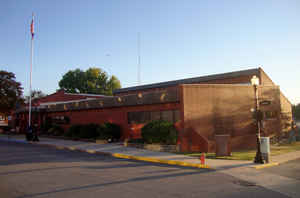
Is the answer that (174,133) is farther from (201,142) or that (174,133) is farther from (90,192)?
(90,192)

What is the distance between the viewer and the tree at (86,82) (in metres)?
73.1

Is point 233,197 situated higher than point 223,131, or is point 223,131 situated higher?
point 223,131

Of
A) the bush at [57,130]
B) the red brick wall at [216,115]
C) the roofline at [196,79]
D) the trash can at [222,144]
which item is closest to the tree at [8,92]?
the bush at [57,130]

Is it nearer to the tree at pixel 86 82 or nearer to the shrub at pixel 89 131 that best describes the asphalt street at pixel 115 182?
the shrub at pixel 89 131

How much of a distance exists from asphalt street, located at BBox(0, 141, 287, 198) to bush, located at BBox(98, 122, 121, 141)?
8.99 meters

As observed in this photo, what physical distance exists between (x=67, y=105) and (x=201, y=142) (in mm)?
18229

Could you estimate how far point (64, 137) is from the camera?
27453mm

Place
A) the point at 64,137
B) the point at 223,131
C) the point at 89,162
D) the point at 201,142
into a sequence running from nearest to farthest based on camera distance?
the point at 89,162 < the point at 201,142 < the point at 223,131 < the point at 64,137

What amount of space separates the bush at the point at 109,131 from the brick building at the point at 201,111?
2.12ft

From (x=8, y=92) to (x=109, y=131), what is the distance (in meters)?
18.6

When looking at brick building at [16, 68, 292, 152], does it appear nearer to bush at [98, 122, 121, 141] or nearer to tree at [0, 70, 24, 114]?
bush at [98, 122, 121, 141]

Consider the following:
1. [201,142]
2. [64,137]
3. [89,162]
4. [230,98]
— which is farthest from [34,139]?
[230,98]

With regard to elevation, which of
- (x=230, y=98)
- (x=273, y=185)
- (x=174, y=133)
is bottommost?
(x=273, y=185)

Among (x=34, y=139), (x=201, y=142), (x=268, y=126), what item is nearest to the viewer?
(x=201, y=142)
